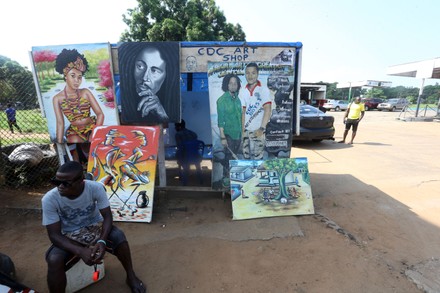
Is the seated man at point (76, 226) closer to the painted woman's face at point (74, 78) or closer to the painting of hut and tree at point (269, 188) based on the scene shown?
the painting of hut and tree at point (269, 188)

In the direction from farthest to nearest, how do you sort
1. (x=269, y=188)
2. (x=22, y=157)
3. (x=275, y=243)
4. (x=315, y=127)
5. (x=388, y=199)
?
(x=315, y=127) < (x=22, y=157) < (x=388, y=199) < (x=269, y=188) < (x=275, y=243)

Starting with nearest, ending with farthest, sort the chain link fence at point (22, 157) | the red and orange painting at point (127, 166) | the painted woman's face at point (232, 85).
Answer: the red and orange painting at point (127, 166)
the painted woman's face at point (232, 85)
the chain link fence at point (22, 157)

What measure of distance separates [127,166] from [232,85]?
2.05 m

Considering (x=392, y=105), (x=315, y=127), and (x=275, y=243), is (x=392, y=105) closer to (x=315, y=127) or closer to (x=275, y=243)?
(x=315, y=127)

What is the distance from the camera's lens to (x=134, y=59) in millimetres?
3861

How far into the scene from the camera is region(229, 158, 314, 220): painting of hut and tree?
3.88 meters

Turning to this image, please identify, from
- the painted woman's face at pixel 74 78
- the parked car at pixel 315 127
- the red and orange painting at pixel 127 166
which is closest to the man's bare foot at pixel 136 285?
the red and orange painting at pixel 127 166

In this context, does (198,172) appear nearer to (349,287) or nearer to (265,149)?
(265,149)

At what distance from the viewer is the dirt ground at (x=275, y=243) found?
2.60 m

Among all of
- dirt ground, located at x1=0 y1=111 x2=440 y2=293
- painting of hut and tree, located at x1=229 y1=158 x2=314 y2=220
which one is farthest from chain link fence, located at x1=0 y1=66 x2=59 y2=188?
painting of hut and tree, located at x1=229 y1=158 x2=314 y2=220

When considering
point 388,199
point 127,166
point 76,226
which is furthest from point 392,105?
point 76,226

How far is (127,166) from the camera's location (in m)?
3.87

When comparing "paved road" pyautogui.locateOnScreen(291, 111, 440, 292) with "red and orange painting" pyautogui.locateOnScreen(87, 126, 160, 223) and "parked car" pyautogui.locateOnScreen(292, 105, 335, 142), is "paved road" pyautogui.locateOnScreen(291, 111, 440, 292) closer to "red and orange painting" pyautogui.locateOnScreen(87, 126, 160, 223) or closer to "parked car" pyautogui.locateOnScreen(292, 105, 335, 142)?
"parked car" pyautogui.locateOnScreen(292, 105, 335, 142)

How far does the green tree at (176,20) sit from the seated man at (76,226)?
16.0 metres
